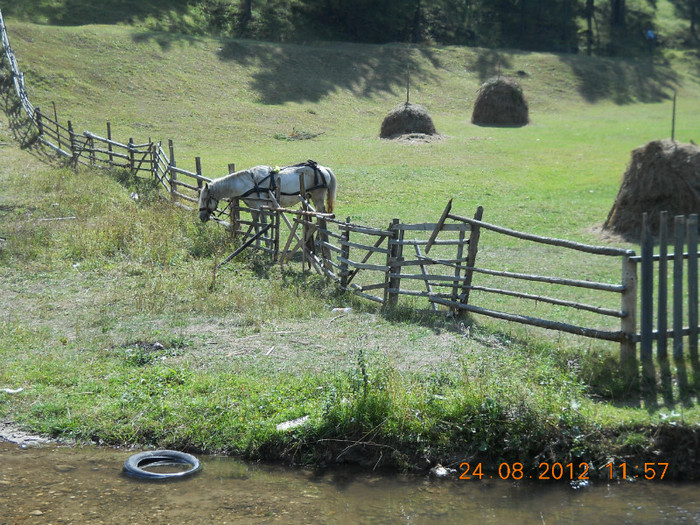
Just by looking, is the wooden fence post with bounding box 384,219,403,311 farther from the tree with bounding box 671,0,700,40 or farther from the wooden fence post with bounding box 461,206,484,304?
the tree with bounding box 671,0,700,40

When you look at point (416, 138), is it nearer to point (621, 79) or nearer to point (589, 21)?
point (621, 79)

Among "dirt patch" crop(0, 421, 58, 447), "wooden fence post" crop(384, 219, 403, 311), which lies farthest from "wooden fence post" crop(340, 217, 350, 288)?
"dirt patch" crop(0, 421, 58, 447)

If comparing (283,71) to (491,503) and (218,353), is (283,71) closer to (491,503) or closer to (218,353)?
(218,353)

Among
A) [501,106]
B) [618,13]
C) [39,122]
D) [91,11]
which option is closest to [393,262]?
[39,122]

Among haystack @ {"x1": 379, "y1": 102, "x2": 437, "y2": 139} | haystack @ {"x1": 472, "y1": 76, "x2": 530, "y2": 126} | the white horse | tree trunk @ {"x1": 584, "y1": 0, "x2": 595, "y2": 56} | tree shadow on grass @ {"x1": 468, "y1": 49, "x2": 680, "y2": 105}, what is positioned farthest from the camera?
tree trunk @ {"x1": 584, "y1": 0, "x2": 595, "y2": 56}

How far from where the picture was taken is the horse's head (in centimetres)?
1512

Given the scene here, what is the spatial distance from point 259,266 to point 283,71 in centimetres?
3178

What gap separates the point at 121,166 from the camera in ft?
73.5

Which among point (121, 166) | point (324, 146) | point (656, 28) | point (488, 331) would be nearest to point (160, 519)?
→ point (488, 331)

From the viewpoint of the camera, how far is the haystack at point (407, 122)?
31.5 m

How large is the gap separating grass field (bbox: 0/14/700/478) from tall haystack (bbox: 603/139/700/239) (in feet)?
3.03
